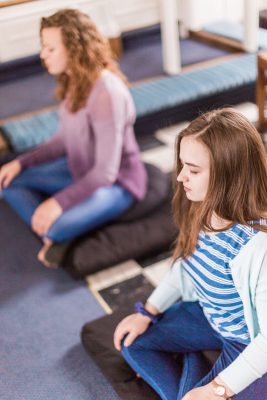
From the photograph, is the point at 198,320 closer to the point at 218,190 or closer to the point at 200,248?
the point at 200,248

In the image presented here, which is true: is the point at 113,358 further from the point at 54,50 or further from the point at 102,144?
the point at 54,50

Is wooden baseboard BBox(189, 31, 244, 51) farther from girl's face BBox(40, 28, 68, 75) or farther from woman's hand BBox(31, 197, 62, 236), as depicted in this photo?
woman's hand BBox(31, 197, 62, 236)

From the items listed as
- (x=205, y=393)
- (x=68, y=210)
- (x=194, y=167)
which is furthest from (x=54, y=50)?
(x=205, y=393)

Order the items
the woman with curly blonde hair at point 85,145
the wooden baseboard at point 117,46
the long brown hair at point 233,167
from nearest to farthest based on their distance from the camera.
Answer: the long brown hair at point 233,167 < the woman with curly blonde hair at point 85,145 < the wooden baseboard at point 117,46

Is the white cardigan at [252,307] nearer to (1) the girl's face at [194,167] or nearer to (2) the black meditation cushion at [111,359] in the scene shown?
(1) the girl's face at [194,167]

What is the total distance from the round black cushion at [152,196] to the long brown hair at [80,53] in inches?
16.6

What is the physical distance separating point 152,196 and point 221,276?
936 mm

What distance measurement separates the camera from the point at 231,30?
3551mm

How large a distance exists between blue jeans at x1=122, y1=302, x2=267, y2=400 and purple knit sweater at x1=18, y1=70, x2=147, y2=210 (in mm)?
654

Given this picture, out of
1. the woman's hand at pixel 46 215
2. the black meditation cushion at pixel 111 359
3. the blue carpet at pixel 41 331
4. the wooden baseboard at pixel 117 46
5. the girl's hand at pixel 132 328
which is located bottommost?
the blue carpet at pixel 41 331

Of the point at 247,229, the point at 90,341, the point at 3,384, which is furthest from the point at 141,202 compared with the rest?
the point at 247,229

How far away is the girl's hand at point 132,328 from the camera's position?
1325 mm

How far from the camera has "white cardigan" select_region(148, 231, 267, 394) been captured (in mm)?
1015

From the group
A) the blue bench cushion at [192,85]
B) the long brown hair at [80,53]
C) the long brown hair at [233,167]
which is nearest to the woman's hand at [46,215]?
the long brown hair at [80,53]
